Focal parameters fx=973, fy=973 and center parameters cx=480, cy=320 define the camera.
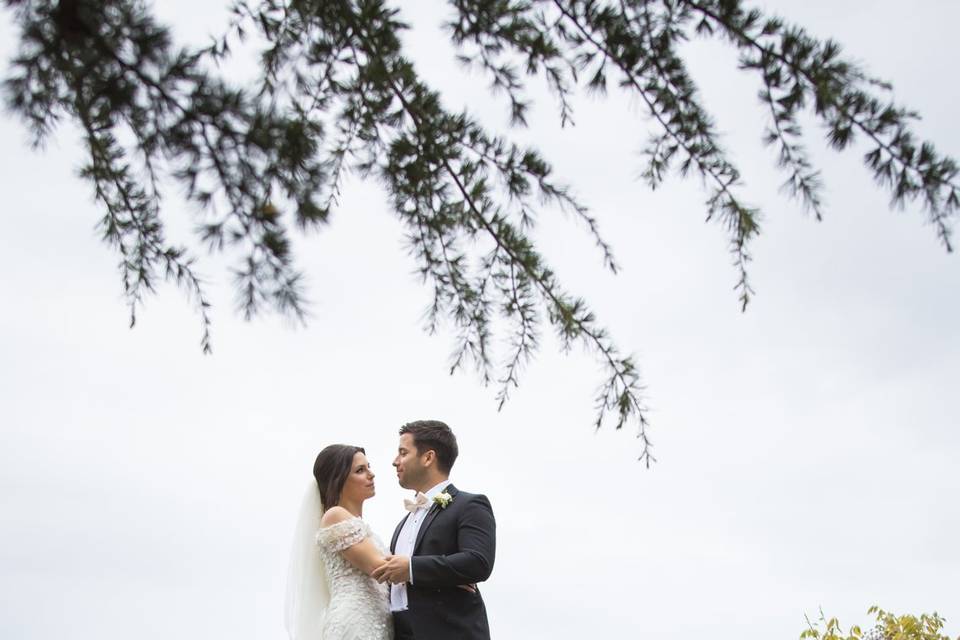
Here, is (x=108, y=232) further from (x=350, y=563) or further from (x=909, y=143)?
(x=350, y=563)

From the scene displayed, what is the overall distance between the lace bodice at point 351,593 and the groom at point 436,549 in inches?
2.6

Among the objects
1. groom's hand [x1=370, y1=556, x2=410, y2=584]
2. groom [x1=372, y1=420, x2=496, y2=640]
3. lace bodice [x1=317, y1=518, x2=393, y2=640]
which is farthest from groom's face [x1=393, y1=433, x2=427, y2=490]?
groom's hand [x1=370, y1=556, x2=410, y2=584]

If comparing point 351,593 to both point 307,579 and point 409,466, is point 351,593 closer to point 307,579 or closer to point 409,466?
point 307,579

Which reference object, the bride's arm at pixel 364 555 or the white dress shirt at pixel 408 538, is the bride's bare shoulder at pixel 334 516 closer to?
the bride's arm at pixel 364 555

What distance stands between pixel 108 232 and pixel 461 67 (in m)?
0.77

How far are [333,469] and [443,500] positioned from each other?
1.90 feet

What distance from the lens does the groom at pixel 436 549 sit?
139 inches

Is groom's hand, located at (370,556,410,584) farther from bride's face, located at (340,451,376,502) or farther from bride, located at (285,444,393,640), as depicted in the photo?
bride's face, located at (340,451,376,502)

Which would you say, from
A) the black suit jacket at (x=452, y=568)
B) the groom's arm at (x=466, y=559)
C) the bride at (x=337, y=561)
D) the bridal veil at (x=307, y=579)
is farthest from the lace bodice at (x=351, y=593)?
the groom's arm at (x=466, y=559)

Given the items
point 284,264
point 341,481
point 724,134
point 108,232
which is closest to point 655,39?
point 724,134

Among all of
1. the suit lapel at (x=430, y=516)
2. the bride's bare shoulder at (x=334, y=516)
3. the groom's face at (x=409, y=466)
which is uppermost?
the groom's face at (x=409, y=466)

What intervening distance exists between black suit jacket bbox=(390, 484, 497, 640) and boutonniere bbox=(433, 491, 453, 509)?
0.04 ft

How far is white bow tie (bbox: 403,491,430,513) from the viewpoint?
12.6 ft

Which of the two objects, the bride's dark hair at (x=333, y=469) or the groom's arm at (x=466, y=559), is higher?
the bride's dark hair at (x=333, y=469)
